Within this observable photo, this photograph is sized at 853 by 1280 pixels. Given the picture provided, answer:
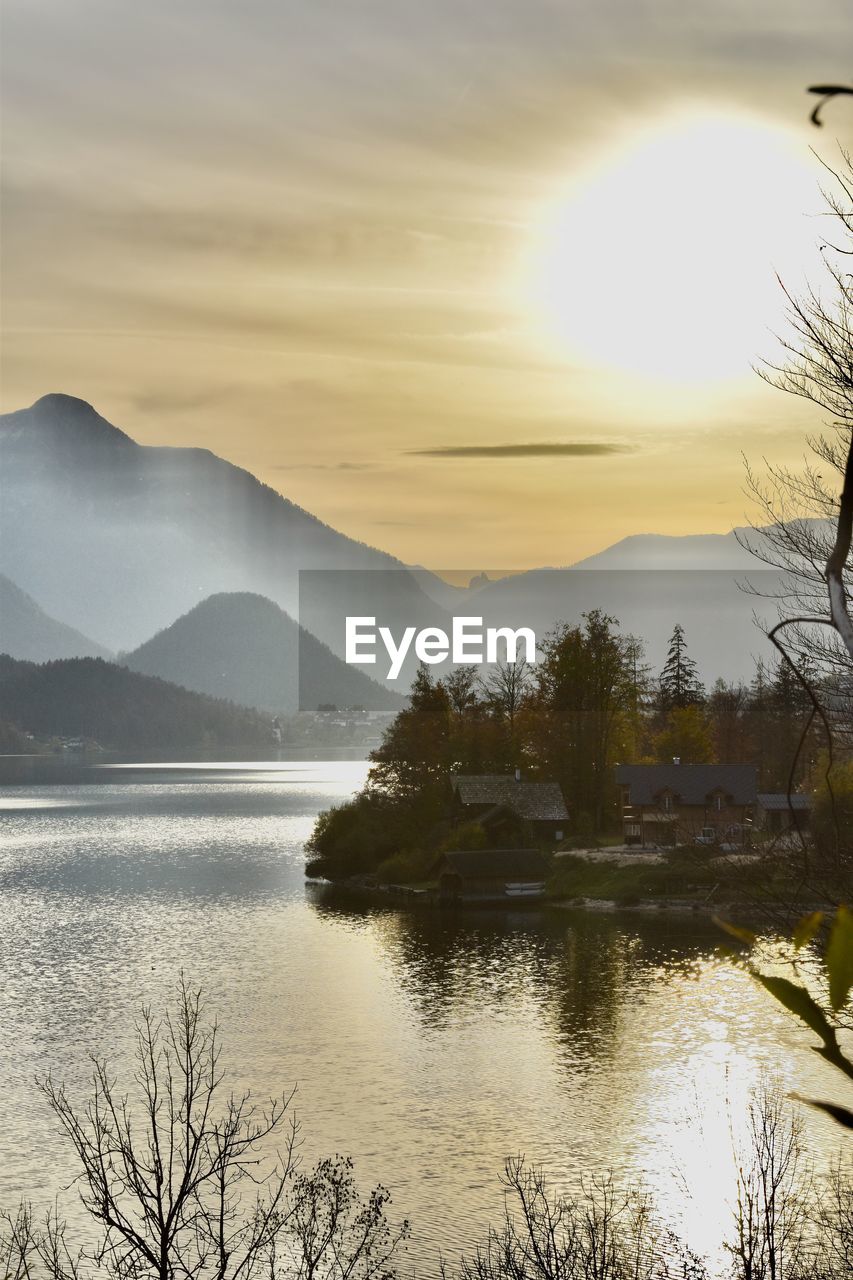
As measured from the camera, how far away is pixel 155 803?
154375 mm

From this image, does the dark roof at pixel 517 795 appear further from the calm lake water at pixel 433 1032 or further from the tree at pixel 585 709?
the calm lake water at pixel 433 1032

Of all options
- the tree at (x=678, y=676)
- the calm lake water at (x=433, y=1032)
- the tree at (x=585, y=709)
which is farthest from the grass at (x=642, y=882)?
the tree at (x=678, y=676)

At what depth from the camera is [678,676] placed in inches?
4446

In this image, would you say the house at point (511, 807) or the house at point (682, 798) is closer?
the house at point (682, 798)

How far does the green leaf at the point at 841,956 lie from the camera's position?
1.15 metres

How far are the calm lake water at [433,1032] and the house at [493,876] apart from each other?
3.81 metres

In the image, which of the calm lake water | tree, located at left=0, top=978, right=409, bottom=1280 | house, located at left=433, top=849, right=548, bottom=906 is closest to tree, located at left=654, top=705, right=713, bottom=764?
house, located at left=433, top=849, right=548, bottom=906

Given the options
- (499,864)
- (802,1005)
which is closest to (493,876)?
(499,864)

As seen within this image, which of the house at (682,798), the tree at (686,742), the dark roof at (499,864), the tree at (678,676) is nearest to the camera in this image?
the dark roof at (499,864)

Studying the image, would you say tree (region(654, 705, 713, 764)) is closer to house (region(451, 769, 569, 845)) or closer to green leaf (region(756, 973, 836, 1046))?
house (region(451, 769, 569, 845))

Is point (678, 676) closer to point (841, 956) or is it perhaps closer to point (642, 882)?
point (642, 882)

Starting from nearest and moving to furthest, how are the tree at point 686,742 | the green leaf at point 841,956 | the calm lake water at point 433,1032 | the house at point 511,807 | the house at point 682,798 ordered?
1. the green leaf at point 841,956
2. the calm lake water at point 433,1032
3. the house at point 682,798
4. the house at point 511,807
5. the tree at point 686,742

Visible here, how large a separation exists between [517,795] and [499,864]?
803cm

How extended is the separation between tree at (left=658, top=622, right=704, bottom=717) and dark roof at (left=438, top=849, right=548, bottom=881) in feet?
136
